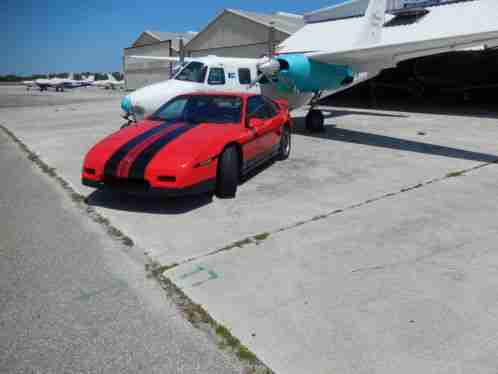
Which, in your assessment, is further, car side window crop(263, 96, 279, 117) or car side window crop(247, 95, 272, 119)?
car side window crop(263, 96, 279, 117)

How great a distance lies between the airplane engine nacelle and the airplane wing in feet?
0.72

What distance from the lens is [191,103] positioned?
6.53 metres

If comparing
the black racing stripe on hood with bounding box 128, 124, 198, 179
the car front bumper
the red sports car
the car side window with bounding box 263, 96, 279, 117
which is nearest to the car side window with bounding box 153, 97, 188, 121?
the red sports car

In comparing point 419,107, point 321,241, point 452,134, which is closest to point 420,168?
point 321,241

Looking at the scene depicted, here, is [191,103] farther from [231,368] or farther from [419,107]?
[419,107]

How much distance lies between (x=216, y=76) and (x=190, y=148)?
6.43m

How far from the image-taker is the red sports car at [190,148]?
187 inches

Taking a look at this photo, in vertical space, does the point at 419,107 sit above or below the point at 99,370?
above

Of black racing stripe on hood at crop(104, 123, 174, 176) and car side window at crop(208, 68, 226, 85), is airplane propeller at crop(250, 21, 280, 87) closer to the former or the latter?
car side window at crop(208, 68, 226, 85)

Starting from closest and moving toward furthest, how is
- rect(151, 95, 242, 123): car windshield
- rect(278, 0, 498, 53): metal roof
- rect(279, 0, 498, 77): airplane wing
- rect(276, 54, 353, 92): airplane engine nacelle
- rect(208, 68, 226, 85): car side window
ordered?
rect(151, 95, 242, 123): car windshield < rect(279, 0, 498, 77): airplane wing < rect(208, 68, 226, 85): car side window < rect(276, 54, 353, 92): airplane engine nacelle < rect(278, 0, 498, 53): metal roof

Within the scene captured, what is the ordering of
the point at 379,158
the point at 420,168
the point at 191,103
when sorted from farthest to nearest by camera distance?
the point at 379,158 → the point at 420,168 → the point at 191,103

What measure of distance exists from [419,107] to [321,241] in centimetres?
1862

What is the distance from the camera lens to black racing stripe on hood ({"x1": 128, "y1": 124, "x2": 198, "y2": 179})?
4.74m

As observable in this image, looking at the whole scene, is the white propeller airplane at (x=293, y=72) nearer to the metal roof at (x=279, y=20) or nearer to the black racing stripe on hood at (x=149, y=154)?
the black racing stripe on hood at (x=149, y=154)
